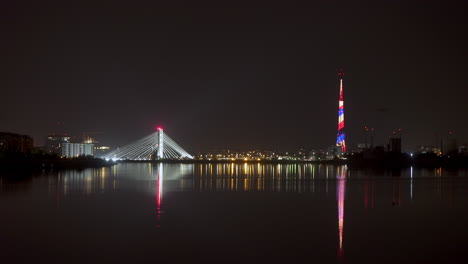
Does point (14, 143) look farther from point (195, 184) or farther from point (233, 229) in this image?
point (233, 229)

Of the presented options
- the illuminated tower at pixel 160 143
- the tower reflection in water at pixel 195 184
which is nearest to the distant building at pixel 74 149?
the illuminated tower at pixel 160 143

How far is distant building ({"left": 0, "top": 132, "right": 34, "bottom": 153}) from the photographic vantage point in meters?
67.1

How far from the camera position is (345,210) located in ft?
52.3

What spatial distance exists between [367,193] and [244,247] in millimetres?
12138

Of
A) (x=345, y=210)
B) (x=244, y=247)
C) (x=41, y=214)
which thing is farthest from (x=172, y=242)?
(x=345, y=210)

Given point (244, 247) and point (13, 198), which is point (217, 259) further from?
point (13, 198)

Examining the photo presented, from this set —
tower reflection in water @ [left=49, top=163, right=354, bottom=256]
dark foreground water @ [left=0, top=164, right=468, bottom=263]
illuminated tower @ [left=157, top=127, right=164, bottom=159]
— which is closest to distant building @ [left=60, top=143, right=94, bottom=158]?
illuminated tower @ [left=157, top=127, right=164, bottom=159]

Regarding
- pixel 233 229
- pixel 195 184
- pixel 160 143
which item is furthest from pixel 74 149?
pixel 233 229

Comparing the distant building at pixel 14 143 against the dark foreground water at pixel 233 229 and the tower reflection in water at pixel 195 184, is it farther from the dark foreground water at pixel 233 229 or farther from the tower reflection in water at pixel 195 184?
the dark foreground water at pixel 233 229

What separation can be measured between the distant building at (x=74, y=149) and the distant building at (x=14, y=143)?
19.9 metres

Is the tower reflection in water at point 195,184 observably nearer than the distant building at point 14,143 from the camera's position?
Yes

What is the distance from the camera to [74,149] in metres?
106

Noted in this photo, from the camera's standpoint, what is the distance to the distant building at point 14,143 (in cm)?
6706

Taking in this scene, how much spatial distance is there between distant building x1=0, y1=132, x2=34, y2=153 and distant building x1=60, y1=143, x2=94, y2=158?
785 inches
